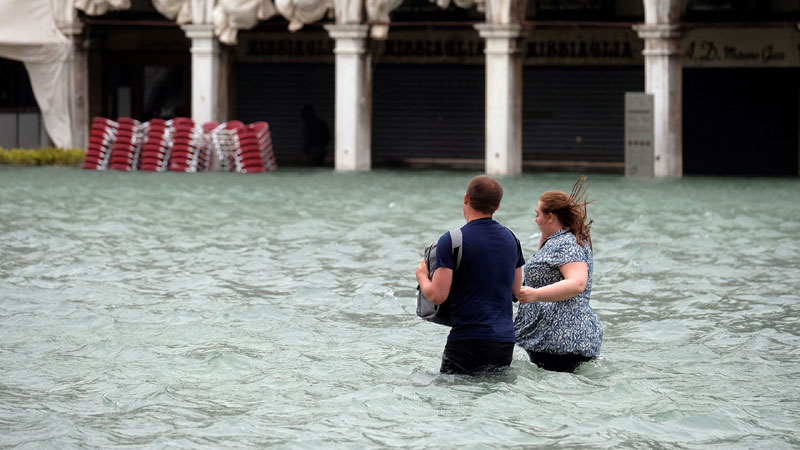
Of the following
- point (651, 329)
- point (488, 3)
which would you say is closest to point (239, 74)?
Result: point (488, 3)

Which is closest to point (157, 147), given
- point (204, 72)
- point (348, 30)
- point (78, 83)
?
point (204, 72)

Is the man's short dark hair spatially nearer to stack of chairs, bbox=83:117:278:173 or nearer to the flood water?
the flood water

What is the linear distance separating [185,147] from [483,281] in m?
21.1

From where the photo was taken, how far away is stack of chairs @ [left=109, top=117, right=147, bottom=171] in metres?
28.5

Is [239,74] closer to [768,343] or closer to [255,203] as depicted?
[255,203]

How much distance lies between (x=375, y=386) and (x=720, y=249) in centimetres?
762

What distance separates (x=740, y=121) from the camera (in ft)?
97.6

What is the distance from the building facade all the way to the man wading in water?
63.5 feet

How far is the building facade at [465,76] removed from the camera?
27344 millimetres

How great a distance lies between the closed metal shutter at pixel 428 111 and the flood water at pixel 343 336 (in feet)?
38.4

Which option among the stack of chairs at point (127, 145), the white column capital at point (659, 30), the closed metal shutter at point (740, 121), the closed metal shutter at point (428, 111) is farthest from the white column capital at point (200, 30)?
the closed metal shutter at point (740, 121)

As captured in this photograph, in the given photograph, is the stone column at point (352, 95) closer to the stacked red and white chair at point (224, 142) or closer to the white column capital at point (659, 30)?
the stacked red and white chair at point (224, 142)

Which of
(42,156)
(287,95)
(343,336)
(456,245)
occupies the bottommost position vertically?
(343,336)

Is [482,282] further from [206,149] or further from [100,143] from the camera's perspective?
[100,143]
